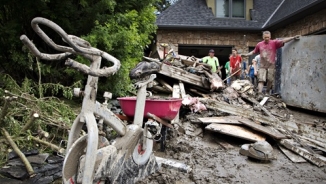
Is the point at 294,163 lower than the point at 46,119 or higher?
lower

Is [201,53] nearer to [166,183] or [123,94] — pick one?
[123,94]

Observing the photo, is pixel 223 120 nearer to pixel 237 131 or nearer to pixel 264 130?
pixel 237 131

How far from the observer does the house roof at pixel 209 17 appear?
46.8 ft

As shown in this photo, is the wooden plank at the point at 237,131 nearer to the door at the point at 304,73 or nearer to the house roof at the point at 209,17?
the door at the point at 304,73

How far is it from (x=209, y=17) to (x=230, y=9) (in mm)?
1268

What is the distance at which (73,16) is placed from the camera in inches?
231

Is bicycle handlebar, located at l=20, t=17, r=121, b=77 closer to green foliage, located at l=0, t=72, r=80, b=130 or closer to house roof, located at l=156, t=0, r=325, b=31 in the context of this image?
green foliage, located at l=0, t=72, r=80, b=130

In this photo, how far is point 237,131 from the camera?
5621 mm

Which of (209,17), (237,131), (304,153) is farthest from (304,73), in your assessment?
(209,17)

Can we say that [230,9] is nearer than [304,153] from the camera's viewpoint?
No

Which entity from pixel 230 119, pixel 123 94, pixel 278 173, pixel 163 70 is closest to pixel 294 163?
pixel 278 173

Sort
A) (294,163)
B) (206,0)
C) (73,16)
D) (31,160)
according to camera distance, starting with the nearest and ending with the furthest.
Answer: (31,160) < (294,163) < (73,16) < (206,0)

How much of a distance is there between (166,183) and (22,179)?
66.1 inches

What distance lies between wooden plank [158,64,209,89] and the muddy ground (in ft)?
8.53
